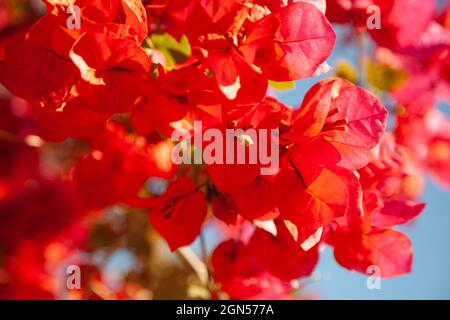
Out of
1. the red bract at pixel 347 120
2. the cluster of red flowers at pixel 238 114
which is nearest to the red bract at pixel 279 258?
the cluster of red flowers at pixel 238 114

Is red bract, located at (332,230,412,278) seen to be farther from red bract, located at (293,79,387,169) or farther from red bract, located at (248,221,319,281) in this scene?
red bract, located at (293,79,387,169)

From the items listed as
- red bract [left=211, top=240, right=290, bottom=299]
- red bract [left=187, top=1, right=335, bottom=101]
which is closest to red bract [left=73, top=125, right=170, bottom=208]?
red bract [left=211, top=240, right=290, bottom=299]

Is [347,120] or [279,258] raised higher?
[347,120]

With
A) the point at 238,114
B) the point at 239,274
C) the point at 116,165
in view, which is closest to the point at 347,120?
the point at 238,114

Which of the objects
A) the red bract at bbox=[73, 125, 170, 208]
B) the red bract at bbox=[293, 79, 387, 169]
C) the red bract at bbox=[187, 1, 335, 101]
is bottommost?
the red bract at bbox=[73, 125, 170, 208]

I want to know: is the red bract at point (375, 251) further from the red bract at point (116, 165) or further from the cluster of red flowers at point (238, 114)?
the red bract at point (116, 165)

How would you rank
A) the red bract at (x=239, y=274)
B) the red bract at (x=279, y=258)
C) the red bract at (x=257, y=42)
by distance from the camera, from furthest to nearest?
the red bract at (x=239, y=274), the red bract at (x=279, y=258), the red bract at (x=257, y=42)

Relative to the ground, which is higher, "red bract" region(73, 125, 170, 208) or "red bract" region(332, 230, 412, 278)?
"red bract" region(73, 125, 170, 208)

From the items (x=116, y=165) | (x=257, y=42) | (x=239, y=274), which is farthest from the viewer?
(x=116, y=165)

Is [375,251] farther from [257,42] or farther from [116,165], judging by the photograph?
[116,165]

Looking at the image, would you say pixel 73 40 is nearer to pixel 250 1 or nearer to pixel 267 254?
pixel 250 1

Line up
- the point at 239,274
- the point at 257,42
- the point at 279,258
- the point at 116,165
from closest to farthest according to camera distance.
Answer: the point at 257,42 → the point at 279,258 → the point at 239,274 → the point at 116,165

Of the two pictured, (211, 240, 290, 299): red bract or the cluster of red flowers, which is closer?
the cluster of red flowers
